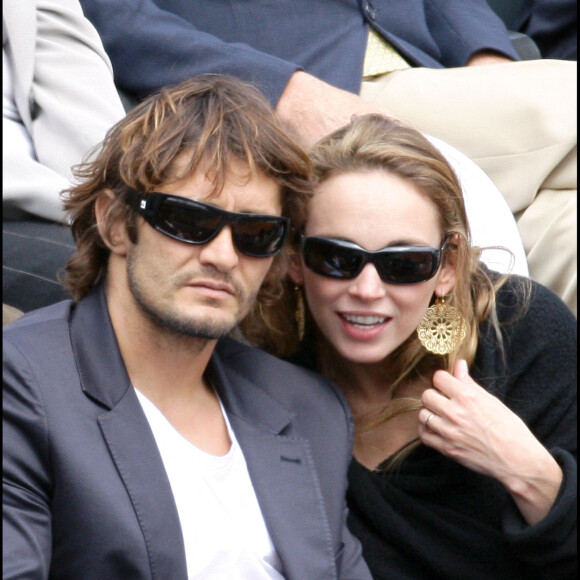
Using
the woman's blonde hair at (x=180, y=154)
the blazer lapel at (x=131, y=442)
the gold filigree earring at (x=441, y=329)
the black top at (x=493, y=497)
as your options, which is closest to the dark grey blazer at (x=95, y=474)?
the blazer lapel at (x=131, y=442)

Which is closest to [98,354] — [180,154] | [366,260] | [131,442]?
Answer: [131,442]

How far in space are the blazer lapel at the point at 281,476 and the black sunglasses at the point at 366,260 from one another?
29 cm

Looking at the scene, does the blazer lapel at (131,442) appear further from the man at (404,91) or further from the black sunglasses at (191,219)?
the man at (404,91)

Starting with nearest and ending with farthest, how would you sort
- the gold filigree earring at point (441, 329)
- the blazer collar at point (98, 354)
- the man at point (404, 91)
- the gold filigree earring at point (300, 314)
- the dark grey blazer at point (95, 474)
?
1. the dark grey blazer at point (95, 474)
2. the blazer collar at point (98, 354)
3. the gold filigree earring at point (441, 329)
4. the gold filigree earring at point (300, 314)
5. the man at point (404, 91)

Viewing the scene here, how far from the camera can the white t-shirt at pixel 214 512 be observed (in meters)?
1.71

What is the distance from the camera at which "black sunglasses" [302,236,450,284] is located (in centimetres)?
210

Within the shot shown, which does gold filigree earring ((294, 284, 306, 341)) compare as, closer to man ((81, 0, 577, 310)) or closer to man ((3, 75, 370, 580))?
man ((3, 75, 370, 580))

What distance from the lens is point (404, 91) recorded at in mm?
2885

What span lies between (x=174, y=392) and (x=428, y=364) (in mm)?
701

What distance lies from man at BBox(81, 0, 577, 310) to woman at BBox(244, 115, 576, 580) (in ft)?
1.14

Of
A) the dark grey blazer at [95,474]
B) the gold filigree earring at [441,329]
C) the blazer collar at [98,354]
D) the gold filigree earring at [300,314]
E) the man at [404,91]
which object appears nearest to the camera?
the dark grey blazer at [95,474]

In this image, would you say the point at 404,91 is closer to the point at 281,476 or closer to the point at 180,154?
the point at 180,154

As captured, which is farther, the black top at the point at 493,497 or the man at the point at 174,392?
the black top at the point at 493,497

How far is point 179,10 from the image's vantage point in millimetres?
2930
